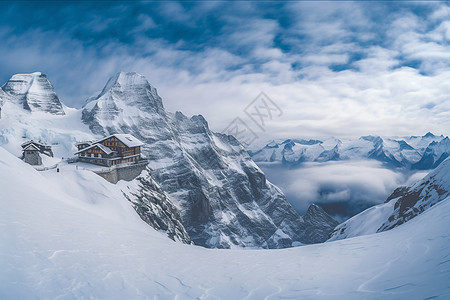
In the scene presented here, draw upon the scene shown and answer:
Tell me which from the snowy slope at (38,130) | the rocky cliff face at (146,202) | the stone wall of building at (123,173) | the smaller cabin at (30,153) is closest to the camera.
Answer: the rocky cliff face at (146,202)

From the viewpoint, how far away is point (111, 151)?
56594mm

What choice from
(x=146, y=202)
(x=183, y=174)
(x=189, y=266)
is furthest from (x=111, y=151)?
(x=183, y=174)

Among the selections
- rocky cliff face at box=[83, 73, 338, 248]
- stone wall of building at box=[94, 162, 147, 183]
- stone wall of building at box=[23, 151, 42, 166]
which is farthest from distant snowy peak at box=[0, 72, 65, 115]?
stone wall of building at box=[94, 162, 147, 183]

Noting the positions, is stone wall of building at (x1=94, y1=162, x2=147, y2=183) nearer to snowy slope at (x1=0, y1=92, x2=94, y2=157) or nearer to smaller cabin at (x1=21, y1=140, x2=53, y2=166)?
smaller cabin at (x1=21, y1=140, x2=53, y2=166)

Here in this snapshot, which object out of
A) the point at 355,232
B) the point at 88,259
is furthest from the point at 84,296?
the point at 355,232

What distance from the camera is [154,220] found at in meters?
53.3

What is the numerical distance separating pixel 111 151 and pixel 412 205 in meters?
69.5

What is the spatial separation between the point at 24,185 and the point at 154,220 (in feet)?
120

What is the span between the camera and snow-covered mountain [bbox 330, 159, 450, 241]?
46406mm

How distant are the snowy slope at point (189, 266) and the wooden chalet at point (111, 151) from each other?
136 feet

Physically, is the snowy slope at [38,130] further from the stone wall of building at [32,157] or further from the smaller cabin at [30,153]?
the stone wall of building at [32,157]

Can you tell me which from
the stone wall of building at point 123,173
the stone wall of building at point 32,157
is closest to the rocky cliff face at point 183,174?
the stone wall of building at point 32,157

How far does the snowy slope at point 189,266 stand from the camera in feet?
27.8

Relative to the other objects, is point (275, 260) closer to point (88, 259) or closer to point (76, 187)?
point (88, 259)
